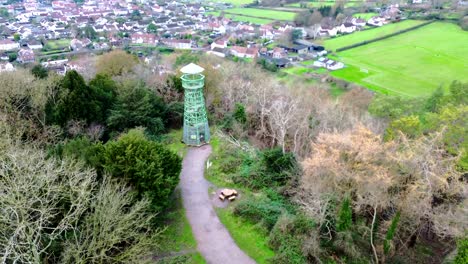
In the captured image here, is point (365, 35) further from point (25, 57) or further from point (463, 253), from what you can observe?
point (463, 253)

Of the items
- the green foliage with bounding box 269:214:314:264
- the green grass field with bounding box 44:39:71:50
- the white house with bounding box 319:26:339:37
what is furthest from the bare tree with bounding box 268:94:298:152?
the green grass field with bounding box 44:39:71:50

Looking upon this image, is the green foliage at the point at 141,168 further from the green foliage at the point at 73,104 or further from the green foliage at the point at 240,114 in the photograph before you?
the green foliage at the point at 240,114

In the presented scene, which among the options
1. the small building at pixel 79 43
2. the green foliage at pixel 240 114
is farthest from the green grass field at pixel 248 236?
the small building at pixel 79 43

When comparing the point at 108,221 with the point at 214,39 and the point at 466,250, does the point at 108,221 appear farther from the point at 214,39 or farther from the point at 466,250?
the point at 214,39

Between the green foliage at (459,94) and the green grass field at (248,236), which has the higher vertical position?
the green foliage at (459,94)

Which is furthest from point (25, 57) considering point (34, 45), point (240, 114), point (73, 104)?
point (240, 114)

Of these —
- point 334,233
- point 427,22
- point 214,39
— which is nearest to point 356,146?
point 334,233
